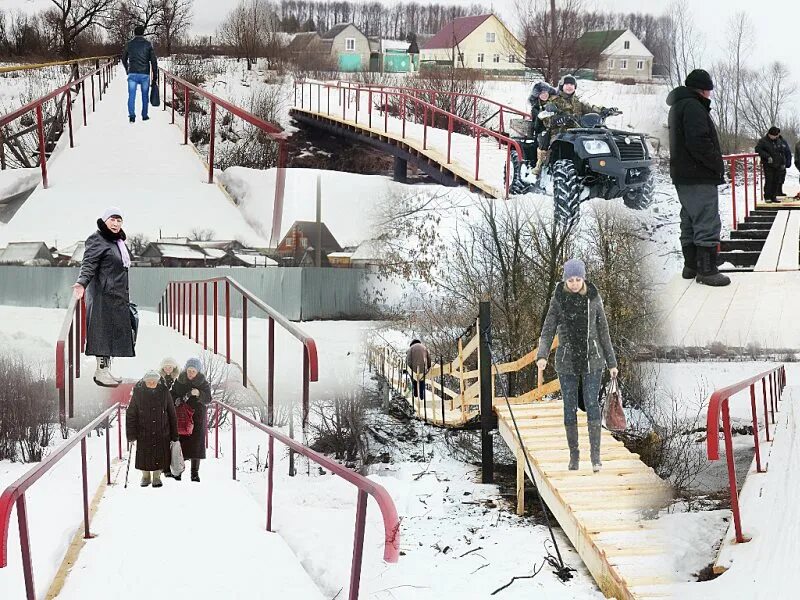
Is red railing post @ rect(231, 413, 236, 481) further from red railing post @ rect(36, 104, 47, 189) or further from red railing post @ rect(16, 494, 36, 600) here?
red railing post @ rect(36, 104, 47, 189)

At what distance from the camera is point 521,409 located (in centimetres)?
253

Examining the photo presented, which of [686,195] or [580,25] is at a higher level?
[580,25]

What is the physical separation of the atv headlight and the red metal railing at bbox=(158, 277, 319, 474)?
30.8 inches

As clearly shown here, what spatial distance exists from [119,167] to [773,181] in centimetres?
170

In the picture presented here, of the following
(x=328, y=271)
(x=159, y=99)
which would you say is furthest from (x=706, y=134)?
(x=159, y=99)

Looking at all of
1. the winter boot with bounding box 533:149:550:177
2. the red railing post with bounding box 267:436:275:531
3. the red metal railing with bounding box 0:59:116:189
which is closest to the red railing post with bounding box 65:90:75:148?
the red metal railing with bounding box 0:59:116:189

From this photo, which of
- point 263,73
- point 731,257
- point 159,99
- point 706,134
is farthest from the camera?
point 159,99

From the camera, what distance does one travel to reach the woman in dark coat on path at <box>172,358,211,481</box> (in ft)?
7.82

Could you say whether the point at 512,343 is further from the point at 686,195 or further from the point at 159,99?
the point at 159,99

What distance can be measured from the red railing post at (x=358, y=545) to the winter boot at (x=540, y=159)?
876 millimetres

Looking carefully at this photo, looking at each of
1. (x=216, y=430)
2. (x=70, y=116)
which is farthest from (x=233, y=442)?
(x=70, y=116)

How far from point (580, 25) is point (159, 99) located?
1.11 meters

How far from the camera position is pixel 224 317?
232 centimetres

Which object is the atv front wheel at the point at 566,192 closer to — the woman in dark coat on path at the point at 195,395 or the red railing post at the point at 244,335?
the red railing post at the point at 244,335
